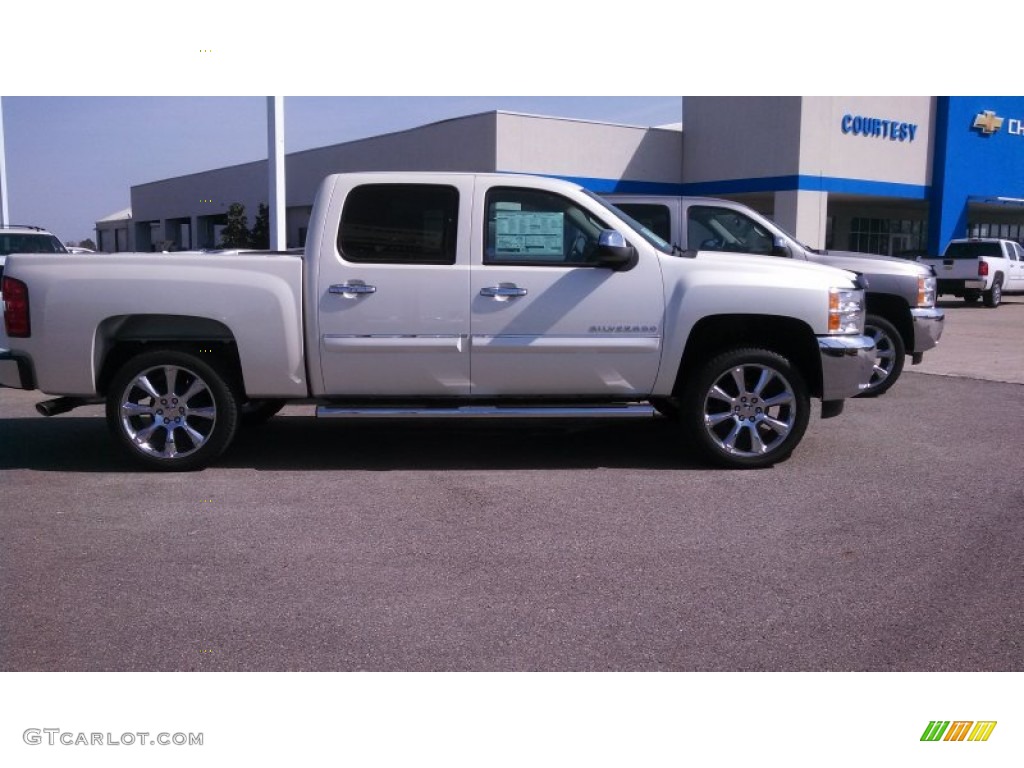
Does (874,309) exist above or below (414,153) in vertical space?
below

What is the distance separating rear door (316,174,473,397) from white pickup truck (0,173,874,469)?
1 cm

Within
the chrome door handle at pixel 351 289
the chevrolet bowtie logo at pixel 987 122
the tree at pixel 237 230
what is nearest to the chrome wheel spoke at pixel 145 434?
the chrome door handle at pixel 351 289

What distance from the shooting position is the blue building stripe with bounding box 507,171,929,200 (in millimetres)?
28547

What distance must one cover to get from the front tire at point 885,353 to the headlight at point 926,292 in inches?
16.2

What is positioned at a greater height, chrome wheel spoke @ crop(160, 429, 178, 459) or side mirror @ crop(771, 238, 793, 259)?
side mirror @ crop(771, 238, 793, 259)

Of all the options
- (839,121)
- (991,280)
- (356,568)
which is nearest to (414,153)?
(839,121)

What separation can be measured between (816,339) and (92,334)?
16.0ft

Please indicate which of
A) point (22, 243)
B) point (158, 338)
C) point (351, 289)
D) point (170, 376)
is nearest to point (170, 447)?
point (170, 376)

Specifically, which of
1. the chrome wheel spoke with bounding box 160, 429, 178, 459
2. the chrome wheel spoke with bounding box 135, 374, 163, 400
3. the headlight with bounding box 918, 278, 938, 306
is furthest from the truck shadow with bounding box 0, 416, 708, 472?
the headlight with bounding box 918, 278, 938, 306

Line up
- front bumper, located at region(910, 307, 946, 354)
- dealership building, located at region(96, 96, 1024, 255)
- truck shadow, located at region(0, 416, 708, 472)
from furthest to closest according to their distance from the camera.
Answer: dealership building, located at region(96, 96, 1024, 255) → front bumper, located at region(910, 307, 946, 354) → truck shadow, located at region(0, 416, 708, 472)

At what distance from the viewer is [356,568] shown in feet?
16.0

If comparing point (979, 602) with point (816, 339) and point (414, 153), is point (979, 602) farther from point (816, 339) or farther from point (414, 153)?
point (414, 153)

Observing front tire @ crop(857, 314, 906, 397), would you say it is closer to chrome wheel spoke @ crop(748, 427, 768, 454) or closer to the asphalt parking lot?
the asphalt parking lot

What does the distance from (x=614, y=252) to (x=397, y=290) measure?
4.76 ft
